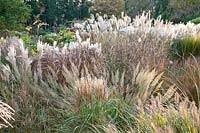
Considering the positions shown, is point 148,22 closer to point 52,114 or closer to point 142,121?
point 52,114

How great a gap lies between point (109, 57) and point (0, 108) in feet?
8.04

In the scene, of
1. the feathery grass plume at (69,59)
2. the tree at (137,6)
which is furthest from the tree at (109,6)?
the feathery grass plume at (69,59)

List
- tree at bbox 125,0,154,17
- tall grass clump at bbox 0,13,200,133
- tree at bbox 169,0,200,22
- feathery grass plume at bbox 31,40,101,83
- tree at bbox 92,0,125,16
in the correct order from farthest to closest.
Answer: tree at bbox 125,0,154,17
tree at bbox 92,0,125,16
tree at bbox 169,0,200,22
feathery grass plume at bbox 31,40,101,83
tall grass clump at bbox 0,13,200,133

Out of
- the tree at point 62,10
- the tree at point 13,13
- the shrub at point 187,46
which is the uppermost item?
the shrub at point 187,46

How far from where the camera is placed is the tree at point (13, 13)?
1534cm

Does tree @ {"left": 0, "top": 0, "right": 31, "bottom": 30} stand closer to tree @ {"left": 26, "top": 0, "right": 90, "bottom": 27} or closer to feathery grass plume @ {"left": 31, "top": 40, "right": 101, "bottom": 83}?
feathery grass plume @ {"left": 31, "top": 40, "right": 101, "bottom": 83}

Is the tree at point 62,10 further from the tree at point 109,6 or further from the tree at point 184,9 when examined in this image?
the tree at point 184,9

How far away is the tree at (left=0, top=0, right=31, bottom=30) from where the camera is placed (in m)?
15.3

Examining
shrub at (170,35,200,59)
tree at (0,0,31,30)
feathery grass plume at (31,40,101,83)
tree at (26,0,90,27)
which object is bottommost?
tree at (26,0,90,27)

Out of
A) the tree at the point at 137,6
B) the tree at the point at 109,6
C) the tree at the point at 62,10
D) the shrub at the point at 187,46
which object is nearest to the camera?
the shrub at the point at 187,46

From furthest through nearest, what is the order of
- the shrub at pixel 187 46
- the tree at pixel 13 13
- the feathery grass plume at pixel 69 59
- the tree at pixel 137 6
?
the tree at pixel 137 6
the tree at pixel 13 13
the shrub at pixel 187 46
the feathery grass plume at pixel 69 59

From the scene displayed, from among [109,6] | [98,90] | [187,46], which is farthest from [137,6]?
[98,90]

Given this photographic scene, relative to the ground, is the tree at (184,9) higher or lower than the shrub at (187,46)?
lower

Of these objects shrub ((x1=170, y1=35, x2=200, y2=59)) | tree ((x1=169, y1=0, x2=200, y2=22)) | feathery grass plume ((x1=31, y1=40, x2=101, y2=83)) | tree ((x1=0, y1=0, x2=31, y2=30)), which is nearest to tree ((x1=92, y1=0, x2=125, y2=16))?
tree ((x1=169, y1=0, x2=200, y2=22))
